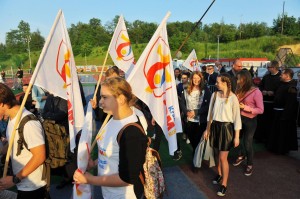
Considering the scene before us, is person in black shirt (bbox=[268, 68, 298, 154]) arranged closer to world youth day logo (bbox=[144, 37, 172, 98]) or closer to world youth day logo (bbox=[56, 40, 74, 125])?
world youth day logo (bbox=[144, 37, 172, 98])

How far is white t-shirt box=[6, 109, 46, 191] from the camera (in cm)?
211

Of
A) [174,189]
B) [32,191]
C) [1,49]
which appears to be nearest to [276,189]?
[174,189]

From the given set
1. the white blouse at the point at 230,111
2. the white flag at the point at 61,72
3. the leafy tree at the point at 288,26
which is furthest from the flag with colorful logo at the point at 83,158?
the leafy tree at the point at 288,26

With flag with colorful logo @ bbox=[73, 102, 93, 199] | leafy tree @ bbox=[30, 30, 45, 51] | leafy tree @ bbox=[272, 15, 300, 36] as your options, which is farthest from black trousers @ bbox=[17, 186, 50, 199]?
leafy tree @ bbox=[30, 30, 45, 51]

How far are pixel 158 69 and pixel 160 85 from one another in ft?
0.58

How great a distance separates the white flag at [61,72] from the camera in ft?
8.74

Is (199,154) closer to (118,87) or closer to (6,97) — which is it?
(118,87)

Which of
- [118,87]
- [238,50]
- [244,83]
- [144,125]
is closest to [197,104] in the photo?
[244,83]

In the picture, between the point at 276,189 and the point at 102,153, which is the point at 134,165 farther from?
the point at 276,189

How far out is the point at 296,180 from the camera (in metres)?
4.25

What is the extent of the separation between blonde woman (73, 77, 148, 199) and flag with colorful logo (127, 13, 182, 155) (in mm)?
747

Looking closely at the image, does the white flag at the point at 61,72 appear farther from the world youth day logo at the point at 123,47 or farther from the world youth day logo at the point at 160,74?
the world youth day logo at the point at 123,47

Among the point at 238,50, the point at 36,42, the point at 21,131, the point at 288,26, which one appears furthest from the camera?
the point at 36,42

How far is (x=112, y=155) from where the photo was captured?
5.81 feet
